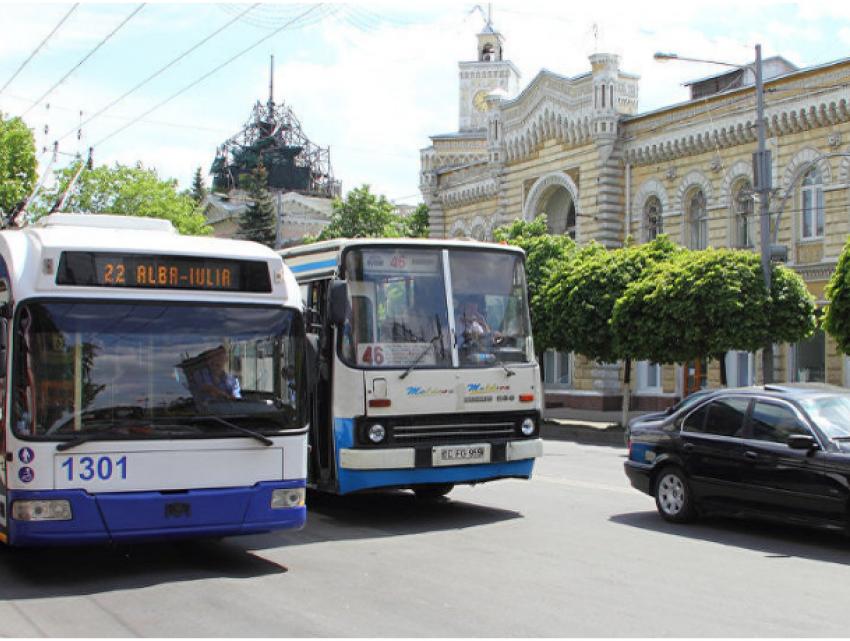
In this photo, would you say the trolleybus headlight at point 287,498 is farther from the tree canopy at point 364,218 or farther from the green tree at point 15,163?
the tree canopy at point 364,218

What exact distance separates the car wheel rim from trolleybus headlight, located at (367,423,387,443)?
298 cm

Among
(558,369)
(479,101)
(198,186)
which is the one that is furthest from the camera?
(198,186)

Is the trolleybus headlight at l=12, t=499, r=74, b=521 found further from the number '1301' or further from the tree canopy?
the tree canopy

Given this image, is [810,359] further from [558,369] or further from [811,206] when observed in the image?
[558,369]

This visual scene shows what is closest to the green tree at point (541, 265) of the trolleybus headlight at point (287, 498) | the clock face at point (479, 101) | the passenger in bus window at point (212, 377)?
the trolleybus headlight at point (287, 498)

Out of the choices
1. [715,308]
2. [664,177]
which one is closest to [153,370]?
[715,308]

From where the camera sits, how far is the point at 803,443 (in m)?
9.28

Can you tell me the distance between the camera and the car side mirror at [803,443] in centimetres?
927

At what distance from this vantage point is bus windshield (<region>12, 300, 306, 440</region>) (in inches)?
304

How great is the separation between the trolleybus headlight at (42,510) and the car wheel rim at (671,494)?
19.8 feet

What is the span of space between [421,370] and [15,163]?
34.1 meters

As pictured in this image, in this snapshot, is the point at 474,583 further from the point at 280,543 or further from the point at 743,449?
the point at 743,449

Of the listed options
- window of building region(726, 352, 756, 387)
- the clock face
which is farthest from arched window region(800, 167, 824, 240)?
the clock face

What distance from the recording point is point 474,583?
7887 mm
